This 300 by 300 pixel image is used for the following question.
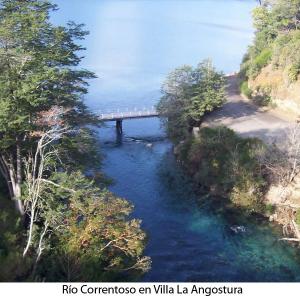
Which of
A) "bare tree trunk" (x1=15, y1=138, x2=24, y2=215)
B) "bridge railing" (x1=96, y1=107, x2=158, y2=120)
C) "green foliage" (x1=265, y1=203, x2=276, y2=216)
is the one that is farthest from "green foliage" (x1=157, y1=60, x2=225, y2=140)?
"bare tree trunk" (x1=15, y1=138, x2=24, y2=215)

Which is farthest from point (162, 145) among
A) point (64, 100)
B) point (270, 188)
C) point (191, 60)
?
point (191, 60)

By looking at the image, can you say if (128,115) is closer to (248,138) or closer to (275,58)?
(275,58)

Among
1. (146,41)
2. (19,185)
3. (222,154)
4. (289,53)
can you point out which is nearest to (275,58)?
(289,53)

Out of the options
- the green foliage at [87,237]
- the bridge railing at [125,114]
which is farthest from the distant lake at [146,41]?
the green foliage at [87,237]

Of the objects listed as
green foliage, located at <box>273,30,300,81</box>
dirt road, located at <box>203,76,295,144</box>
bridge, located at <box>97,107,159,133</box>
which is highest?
green foliage, located at <box>273,30,300,81</box>

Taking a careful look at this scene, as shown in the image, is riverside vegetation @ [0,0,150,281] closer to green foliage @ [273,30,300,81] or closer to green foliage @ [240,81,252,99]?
green foliage @ [273,30,300,81]

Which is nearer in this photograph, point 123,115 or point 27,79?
point 27,79
